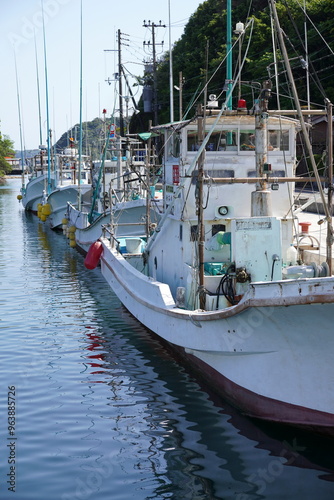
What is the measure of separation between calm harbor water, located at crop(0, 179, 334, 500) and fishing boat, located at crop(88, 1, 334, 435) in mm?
547

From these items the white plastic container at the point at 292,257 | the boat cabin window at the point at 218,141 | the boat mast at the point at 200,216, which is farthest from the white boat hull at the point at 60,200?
the boat mast at the point at 200,216

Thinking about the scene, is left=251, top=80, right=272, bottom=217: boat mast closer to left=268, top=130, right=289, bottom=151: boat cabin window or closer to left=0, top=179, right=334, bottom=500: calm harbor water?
left=268, top=130, right=289, bottom=151: boat cabin window

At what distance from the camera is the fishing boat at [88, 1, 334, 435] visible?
8.99 m

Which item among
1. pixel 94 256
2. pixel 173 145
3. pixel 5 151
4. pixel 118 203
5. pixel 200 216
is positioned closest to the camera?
pixel 200 216

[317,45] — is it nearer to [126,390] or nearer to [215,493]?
→ [126,390]

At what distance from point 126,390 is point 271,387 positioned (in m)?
3.11

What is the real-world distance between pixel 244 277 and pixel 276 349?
5.81 feet

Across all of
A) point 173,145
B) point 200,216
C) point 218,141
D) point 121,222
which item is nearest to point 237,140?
point 218,141

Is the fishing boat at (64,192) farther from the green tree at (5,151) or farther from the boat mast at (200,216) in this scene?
the green tree at (5,151)

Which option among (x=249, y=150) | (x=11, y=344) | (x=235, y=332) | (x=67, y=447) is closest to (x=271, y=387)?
(x=235, y=332)

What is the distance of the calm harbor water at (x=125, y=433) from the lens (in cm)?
834

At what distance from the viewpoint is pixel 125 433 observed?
32.5ft

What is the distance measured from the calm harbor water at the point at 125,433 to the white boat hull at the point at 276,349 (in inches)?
15.6

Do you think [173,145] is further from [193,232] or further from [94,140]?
[94,140]
